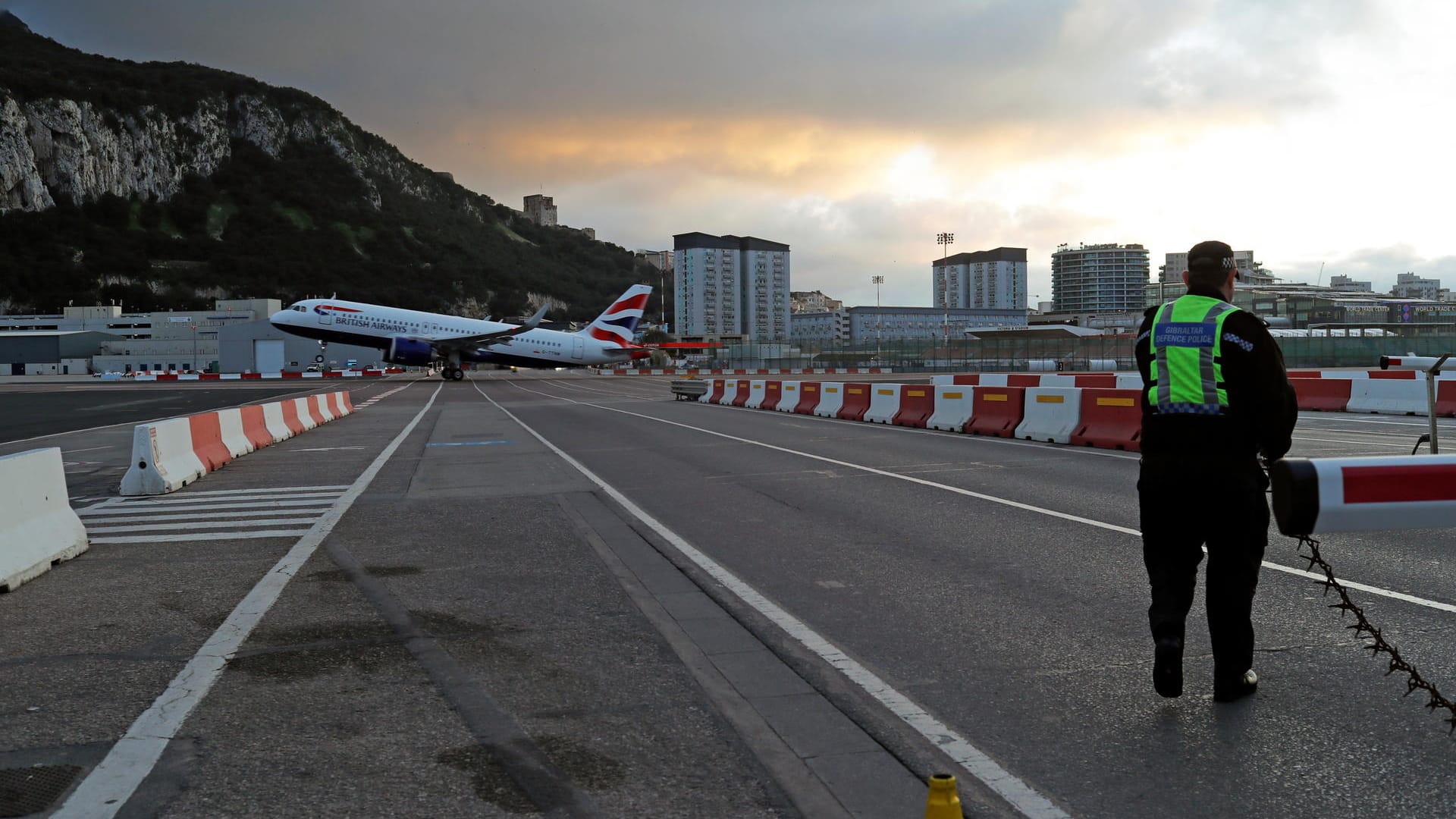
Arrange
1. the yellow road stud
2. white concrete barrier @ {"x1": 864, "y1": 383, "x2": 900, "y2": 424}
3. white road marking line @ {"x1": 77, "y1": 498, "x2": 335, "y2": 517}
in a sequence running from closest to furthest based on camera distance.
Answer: the yellow road stud < white road marking line @ {"x1": 77, "y1": 498, "x2": 335, "y2": 517} < white concrete barrier @ {"x1": 864, "y1": 383, "x2": 900, "y2": 424}

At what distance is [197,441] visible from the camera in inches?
604

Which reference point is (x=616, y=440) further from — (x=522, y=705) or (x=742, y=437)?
(x=522, y=705)

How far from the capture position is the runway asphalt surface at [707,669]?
3664mm

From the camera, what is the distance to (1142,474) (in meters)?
4.71

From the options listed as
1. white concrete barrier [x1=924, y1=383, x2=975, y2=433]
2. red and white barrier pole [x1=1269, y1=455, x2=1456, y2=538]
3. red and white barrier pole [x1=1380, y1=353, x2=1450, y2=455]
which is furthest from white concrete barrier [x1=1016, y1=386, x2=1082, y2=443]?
red and white barrier pole [x1=1269, y1=455, x2=1456, y2=538]

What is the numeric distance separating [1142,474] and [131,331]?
510 feet

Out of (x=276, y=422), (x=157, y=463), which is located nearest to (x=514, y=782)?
(x=157, y=463)

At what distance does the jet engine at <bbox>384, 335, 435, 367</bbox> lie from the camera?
5647 centimetres

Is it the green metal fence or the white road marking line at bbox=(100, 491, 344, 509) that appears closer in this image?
the white road marking line at bbox=(100, 491, 344, 509)

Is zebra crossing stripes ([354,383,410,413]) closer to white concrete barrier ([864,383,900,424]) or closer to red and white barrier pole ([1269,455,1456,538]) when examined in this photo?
white concrete barrier ([864,383,900,424])

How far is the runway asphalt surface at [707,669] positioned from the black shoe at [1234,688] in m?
0.10

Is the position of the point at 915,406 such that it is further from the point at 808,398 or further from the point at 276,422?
the point at 276,422

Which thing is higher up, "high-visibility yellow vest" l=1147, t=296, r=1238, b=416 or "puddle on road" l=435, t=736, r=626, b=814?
"high-visibility yellow vest" l=1147, t=296, r=1238, b=416

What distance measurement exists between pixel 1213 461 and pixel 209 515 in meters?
9.66
